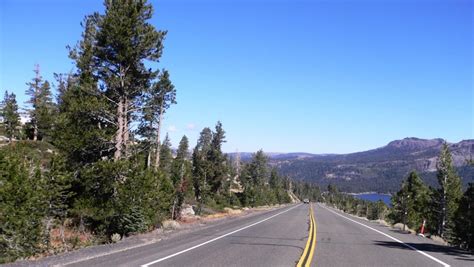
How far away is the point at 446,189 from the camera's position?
6456cm

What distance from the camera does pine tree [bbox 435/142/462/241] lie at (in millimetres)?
63562

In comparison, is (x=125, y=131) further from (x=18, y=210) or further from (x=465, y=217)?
(x=465, y=217)

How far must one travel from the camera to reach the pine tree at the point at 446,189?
63.6 metres

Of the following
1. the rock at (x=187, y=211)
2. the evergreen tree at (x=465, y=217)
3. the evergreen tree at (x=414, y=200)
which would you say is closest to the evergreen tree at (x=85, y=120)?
the rock at (x=187, y=211)

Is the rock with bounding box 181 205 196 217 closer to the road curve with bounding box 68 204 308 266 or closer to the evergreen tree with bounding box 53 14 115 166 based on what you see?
the evergreen tree with bounding box 53 14 115 166

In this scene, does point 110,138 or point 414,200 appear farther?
point 414,200

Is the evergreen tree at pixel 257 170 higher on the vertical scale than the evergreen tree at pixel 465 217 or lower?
higher

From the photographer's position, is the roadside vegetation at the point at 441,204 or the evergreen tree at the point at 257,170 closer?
the roadside vegetation at the point at 441,204

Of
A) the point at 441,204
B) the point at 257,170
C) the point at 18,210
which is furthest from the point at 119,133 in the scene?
the point at 257,170

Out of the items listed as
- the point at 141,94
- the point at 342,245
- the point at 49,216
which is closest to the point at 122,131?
the point at 141,94

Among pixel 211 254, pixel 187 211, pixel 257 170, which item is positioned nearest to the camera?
pixel 211 254

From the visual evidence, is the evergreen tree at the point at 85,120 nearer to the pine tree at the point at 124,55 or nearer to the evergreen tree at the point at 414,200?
the pine tree at the point at 124,55

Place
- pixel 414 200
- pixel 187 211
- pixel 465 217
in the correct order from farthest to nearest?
1. pixel 414 200
2. pixel 187 211
3. pixel 465 217

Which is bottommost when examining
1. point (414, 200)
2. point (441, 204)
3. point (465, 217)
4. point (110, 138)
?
point (465, 217)
